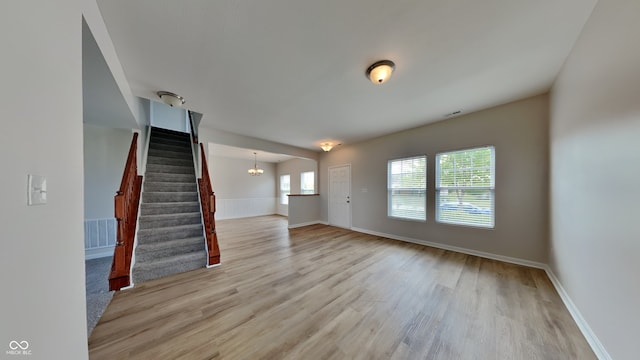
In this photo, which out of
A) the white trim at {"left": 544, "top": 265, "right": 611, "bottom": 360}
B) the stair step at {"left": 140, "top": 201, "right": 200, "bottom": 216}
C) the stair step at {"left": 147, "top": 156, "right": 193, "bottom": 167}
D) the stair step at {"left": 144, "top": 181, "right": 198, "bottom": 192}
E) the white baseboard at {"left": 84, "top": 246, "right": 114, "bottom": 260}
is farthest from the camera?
the stair step at {"left": 147, "top": 156, "right": 193, "bottom": 167}

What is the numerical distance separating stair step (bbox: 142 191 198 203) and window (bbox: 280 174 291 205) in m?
4.60

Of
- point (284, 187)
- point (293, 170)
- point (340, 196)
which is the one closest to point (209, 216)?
point (340, 196)

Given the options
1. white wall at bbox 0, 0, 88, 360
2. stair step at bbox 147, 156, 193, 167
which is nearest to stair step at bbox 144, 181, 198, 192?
stair step at bbox 147, 156, 193, 167

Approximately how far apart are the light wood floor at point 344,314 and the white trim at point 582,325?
0.05 metres

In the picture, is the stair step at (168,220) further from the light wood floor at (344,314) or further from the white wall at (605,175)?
the white wall at (605,175)

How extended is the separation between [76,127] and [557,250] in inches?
182

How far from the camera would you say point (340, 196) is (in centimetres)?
575

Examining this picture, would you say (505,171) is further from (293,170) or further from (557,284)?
(293,170)

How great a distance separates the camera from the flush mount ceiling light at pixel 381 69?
198 cm

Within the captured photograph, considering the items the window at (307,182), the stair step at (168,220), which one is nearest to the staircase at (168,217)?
the stair step at (168,220)

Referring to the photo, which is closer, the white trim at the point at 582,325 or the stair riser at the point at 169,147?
the white trim at the point at 582,325

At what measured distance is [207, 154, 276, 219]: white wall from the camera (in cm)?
720

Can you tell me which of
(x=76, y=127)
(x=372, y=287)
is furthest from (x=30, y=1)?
(x=372, y=287)

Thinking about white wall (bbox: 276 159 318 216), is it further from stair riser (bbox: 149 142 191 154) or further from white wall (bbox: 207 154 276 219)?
stair riser (bbox: 149 142 191 154)
